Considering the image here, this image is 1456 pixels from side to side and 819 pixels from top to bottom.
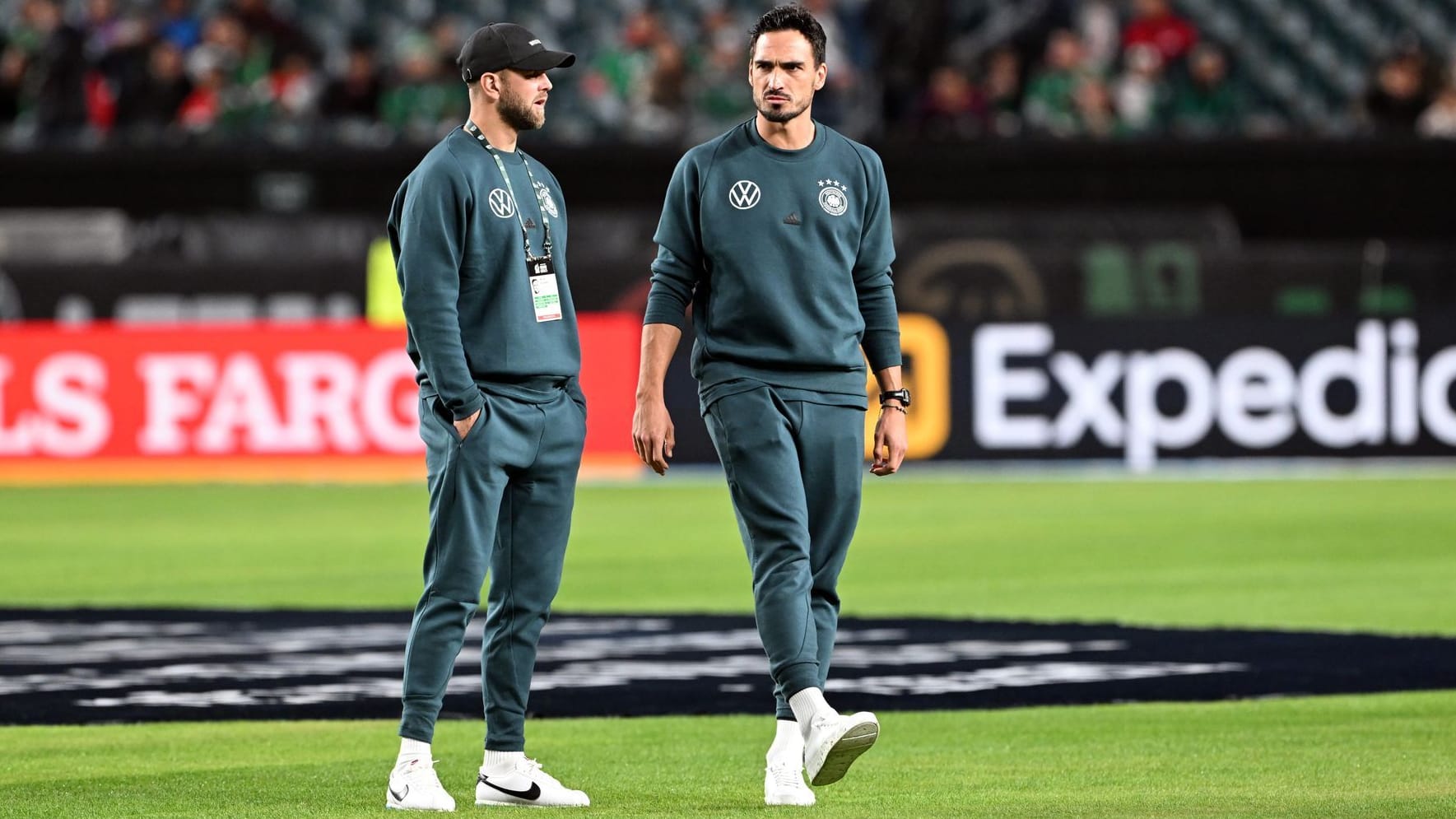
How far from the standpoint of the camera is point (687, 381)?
2011cm

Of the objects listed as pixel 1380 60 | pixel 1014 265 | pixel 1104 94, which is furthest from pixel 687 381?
pixel 1380 60

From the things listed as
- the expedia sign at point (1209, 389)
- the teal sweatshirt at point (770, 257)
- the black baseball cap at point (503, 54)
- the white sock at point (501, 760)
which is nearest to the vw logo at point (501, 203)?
the black baseball cap at point (503, 54)

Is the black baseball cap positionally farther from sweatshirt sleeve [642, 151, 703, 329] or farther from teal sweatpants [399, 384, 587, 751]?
teal sweatpants [399, 384, 587, 751]

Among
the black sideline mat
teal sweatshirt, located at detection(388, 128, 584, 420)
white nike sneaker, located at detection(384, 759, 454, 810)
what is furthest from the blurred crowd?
white nike sneaker, located at detection(384, 759, 454, 810)

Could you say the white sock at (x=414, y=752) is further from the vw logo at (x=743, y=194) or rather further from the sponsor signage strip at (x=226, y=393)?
the sponsor signage strip at (x=226, y=393)

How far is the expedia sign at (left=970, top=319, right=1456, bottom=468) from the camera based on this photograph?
67.1 ft

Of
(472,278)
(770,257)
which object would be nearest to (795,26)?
(770,257)

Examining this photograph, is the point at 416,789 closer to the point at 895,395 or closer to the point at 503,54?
the point at 895,395

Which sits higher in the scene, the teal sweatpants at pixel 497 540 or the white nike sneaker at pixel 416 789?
the teal sweatpants at pixel 497 540

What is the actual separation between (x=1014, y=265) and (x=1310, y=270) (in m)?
2.46

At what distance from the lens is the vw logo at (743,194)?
6938 millimetres

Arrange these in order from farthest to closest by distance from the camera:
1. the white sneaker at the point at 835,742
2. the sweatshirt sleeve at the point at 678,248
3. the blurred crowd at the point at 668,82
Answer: the blurred crowd at the point at 668,82
the sweatshirt sleeve at the point at 678,248
the white sneaker at the point at 835,742

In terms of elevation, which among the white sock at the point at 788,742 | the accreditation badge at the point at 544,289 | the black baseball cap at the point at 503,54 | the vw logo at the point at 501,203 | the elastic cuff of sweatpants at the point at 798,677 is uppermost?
the black baseball cap at the point at 503,54

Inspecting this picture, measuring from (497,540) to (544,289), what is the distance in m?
0.72
